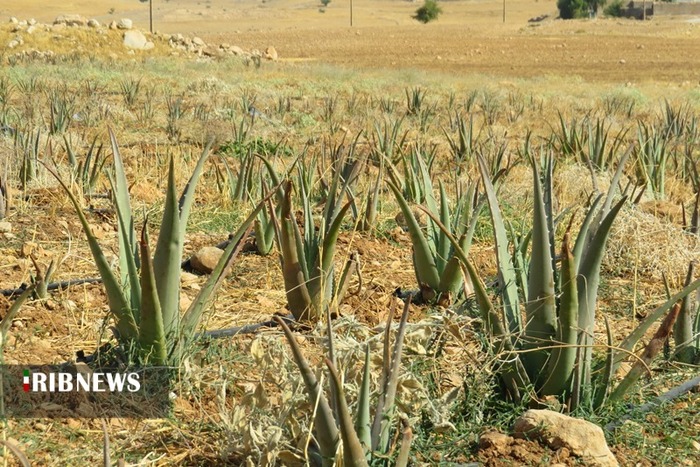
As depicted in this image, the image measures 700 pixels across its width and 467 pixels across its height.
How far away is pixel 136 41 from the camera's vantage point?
26406 millimetres

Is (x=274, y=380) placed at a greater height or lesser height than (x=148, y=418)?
greater

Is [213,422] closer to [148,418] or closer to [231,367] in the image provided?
[148,418]

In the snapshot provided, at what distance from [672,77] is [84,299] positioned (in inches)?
942

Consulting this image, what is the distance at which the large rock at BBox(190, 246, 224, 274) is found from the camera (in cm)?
375

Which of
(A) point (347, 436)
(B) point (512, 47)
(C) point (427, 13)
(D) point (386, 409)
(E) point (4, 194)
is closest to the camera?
(A) point (347, 436)

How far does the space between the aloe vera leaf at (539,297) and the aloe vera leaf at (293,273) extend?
2.83ft

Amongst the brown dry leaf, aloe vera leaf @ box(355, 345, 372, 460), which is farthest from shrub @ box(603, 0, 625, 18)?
aloe vera leaf @ box(355, 345, 372, 460)

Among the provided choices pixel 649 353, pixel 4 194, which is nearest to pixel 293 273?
pixel 649 353

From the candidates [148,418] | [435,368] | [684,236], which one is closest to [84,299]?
[148,418]

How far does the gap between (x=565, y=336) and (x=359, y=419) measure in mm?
729

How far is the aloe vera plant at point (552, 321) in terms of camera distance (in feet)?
7.57

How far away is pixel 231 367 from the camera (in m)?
2.71

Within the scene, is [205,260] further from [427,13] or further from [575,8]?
[575,8]

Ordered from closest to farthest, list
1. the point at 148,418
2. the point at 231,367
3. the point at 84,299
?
1. the point at 148,418
2. the point at 231,367
3. the point at 84,299
